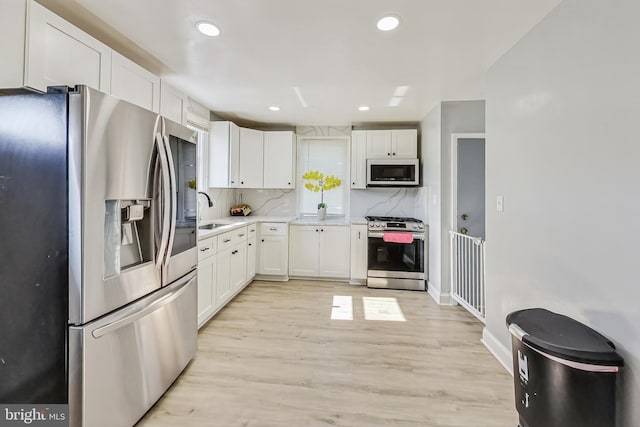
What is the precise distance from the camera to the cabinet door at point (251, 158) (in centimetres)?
411

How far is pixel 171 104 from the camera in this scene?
8.49 ft

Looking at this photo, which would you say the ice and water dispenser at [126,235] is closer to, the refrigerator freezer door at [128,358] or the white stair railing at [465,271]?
the refrigerator freezer door at [128,358]

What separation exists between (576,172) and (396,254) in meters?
2.53

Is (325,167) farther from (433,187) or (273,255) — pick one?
(433,187)

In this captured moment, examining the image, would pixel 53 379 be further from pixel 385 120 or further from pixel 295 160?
pixel 385 120

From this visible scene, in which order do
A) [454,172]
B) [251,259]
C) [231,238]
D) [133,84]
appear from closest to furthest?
[133,84] < [231,238] < [454,172] < [251,259]

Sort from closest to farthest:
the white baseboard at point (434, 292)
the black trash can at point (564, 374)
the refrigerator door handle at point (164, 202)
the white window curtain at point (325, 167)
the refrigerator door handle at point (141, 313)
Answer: the black trash can at point (564, 374)
the refrigerator door handle at point (141, 313)
the refrigerator door handle at point (164, 202)
the white baseboard at point (434, 292)
the white window curtain at point (325, 167)

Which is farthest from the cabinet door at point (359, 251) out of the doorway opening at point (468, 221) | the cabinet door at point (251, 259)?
the cabinet door at point (251, 259)

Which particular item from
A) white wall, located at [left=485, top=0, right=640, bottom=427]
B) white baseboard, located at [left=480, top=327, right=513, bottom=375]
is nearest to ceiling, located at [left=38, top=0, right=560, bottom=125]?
white wall, located at [left=485, top=0, right=640, bottom=427]

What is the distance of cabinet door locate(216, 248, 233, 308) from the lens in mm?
2855

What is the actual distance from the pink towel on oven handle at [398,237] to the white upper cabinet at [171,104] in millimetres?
2739

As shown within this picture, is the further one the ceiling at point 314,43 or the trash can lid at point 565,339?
the ceiling at point 314,43

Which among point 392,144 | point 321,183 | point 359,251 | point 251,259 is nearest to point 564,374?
point 359,251

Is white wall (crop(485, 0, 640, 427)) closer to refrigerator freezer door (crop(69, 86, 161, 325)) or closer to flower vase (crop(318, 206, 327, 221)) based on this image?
refrigerator freezer door (crop(69, 86, 161, 325))
